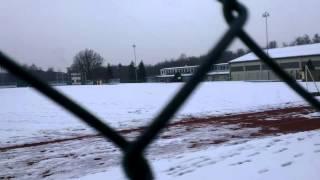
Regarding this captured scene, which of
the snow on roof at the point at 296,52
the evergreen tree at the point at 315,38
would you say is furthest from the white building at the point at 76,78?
the evergreen tree at the point at 315,38

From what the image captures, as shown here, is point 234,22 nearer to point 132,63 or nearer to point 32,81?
point 32,81

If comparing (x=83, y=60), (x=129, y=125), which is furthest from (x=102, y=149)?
(x=83, y=60)

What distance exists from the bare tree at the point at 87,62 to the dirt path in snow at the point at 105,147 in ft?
275

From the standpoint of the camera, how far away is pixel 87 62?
10406 cm

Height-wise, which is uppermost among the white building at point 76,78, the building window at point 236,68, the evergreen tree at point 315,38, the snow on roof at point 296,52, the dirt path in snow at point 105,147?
the evergreen tree at point 315,38

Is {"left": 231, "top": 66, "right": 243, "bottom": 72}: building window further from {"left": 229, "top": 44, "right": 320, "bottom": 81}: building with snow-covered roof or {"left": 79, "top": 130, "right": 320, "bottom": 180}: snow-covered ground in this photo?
{"left": 79, "top": 130, "right": 320, "bottom": 180}: snow-covered ground

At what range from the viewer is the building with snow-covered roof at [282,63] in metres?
84.5

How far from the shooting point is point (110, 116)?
23.8 m

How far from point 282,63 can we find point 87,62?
134 ft

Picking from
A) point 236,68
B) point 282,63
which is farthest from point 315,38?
point 282,63

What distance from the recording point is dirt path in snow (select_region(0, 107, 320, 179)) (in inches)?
403

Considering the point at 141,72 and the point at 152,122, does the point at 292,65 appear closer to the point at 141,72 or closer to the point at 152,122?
the point at 141,72

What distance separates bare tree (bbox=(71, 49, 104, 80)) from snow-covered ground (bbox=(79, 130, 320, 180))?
8998 centimetres

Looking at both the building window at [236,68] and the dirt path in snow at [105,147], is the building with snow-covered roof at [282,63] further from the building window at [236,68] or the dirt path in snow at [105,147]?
the dirt path in snow at [105,147]
